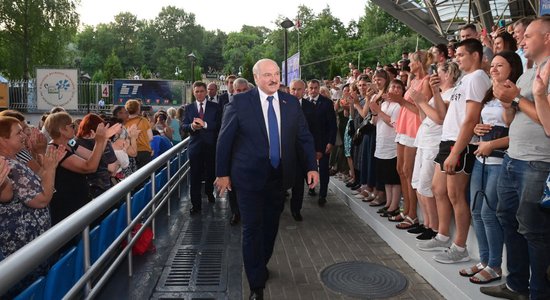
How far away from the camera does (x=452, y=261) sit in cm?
425

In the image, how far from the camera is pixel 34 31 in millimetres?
38062

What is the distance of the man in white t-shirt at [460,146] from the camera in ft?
12.6

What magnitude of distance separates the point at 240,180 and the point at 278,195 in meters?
0.39

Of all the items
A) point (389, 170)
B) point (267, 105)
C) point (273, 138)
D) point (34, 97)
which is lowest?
point (389, 170)

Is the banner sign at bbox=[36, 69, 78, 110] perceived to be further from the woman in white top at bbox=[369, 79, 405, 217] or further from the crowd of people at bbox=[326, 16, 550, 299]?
the crowd of people at bbox=[326, 16, 550, 299]

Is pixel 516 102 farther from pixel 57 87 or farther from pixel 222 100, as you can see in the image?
pixel 57 87

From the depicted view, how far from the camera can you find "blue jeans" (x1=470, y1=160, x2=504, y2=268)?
3686mm

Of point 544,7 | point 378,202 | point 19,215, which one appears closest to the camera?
point 19,215

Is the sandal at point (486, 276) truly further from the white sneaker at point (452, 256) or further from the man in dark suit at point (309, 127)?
the man in dark suit at point (309, 127)

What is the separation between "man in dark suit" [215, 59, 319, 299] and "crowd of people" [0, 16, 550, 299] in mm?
11

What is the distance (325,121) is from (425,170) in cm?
255

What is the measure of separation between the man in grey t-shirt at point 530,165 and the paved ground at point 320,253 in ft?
3.46

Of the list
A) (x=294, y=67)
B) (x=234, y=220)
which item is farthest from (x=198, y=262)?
(x=294, y=67)

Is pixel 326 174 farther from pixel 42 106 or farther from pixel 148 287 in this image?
pixel 42 106
